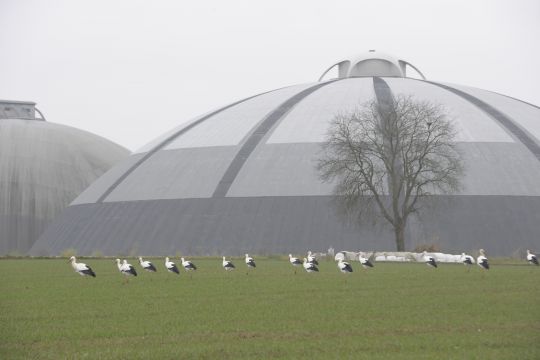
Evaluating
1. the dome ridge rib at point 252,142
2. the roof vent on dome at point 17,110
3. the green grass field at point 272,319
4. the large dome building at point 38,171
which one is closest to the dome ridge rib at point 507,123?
the dome ridge rib at point 252,142

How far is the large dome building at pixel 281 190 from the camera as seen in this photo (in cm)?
5284

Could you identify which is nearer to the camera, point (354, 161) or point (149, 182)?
point (354, 161)

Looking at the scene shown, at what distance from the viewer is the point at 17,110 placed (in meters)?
101

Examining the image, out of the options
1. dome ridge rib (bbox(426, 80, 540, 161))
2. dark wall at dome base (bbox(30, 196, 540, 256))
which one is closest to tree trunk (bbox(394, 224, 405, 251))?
dark wall at dome base (bbox(30, 196, 540, 256))

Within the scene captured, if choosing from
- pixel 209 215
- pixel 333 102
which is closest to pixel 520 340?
pixel 209 215

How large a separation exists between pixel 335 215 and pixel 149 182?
1687 centimetres

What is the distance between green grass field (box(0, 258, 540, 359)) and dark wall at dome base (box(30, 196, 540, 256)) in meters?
26.4

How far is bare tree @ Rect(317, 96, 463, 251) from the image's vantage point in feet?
165

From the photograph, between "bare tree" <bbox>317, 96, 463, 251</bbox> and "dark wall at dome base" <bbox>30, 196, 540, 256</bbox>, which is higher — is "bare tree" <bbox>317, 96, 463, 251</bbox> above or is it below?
above

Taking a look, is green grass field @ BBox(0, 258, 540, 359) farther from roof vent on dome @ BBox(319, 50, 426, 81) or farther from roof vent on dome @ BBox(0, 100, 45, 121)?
roof vent on dome @ BBox(0, 100, 45, 121)

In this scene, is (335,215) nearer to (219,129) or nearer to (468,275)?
(219,129)

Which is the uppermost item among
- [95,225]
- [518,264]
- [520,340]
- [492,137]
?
[492,137]

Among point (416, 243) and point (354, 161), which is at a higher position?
point (354, 161)

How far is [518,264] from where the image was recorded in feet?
134
